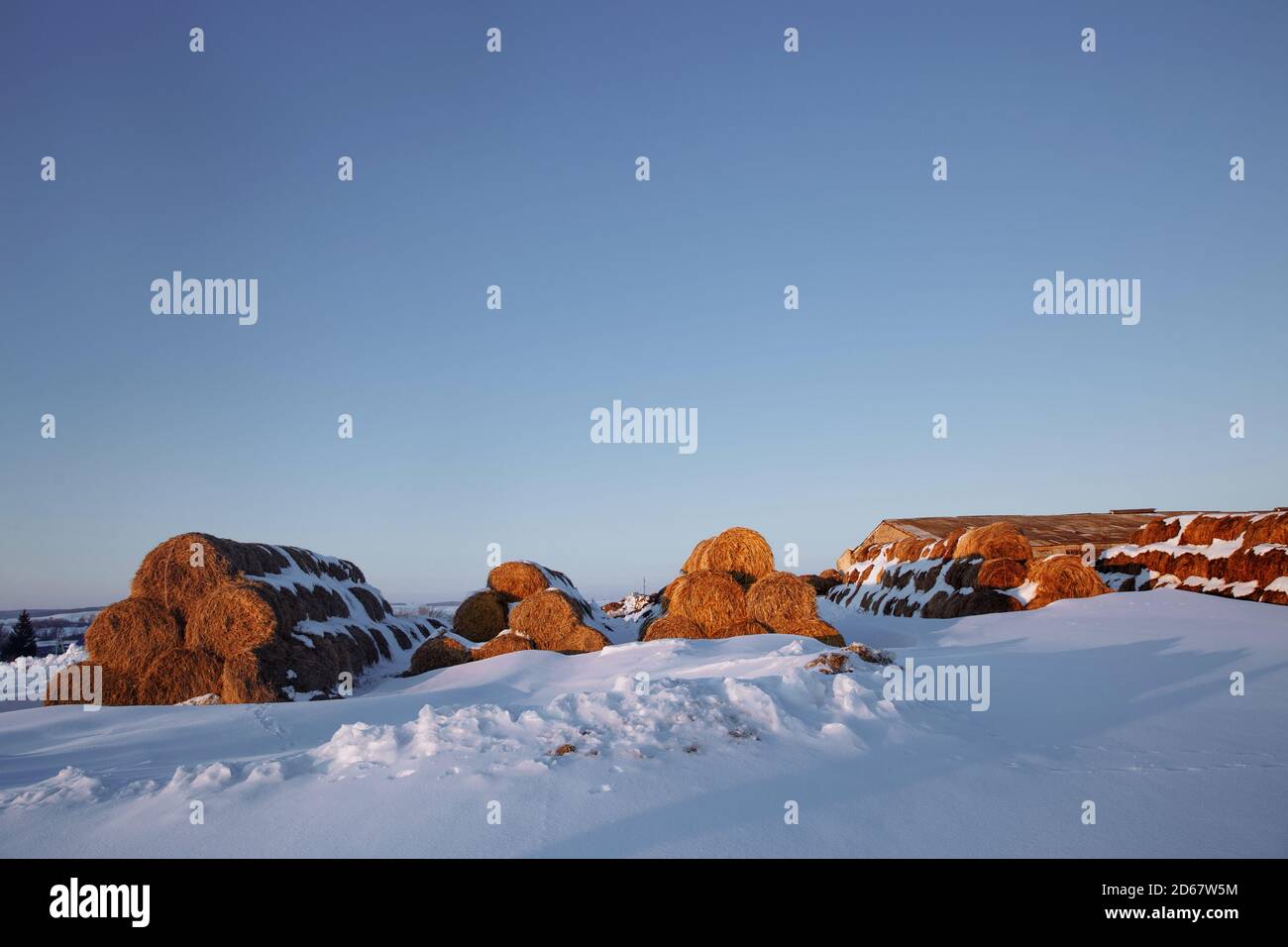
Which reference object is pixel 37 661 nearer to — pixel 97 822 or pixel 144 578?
pixel 144 578

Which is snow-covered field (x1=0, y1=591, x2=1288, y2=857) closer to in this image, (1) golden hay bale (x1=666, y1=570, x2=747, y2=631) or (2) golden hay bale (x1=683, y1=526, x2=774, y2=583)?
(1) golden hay bale (x1=666, y1=570, x2=747, y2=631)

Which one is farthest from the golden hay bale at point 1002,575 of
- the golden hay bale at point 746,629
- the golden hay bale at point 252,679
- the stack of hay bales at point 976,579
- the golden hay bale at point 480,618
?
the golden hay bale at point 252,679

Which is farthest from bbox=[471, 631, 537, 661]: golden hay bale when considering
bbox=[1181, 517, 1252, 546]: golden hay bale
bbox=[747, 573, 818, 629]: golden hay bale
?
bbox=[1181, 517, 1252, 546]: golden hay bale

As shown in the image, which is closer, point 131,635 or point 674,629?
point 131,635

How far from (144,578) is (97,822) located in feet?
35.7

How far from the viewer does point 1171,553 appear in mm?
15945

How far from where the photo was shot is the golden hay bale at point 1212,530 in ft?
48.0

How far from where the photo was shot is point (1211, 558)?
14.7 metres

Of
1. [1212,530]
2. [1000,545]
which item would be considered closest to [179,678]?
[1000,545]

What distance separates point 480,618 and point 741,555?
23.4ft

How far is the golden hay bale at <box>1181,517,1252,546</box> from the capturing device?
1462 cm

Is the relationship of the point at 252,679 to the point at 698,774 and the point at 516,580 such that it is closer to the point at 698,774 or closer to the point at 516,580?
the point at 516,580
